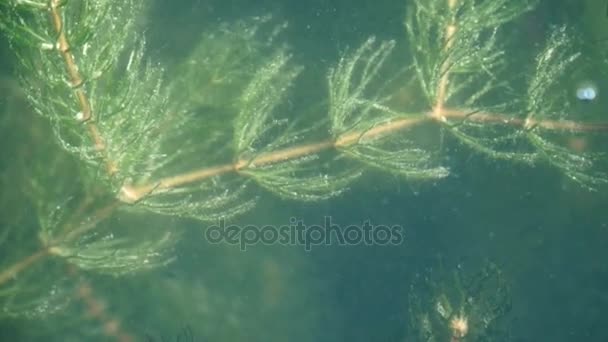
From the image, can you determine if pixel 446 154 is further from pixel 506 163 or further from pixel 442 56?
pixel 442 56

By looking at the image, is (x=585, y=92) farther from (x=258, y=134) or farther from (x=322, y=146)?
(x=258, y=134)

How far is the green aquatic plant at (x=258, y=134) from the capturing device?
379 centimetres

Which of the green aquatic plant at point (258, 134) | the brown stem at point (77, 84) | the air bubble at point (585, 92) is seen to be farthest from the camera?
the air bubble at point (585, 92)

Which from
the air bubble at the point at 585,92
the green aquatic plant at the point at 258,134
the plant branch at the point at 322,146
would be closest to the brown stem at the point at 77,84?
the green aquatic plant at the point at 258,134

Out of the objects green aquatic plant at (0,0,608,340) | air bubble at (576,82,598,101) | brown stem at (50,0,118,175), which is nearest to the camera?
brown stem at (50,0,118,175)

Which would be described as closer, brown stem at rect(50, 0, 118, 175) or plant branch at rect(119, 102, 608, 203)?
brown stem at rect(50, 0, 118, 175)

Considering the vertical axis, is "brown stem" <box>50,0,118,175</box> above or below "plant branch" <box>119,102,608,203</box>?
above

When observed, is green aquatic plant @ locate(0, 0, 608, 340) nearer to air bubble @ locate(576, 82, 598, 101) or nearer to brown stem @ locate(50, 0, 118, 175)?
air bubble @ locate(576, 82, 598, 101)

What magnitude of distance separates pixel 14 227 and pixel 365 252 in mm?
2348

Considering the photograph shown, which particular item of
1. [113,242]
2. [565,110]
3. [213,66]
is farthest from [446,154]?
[113,242]

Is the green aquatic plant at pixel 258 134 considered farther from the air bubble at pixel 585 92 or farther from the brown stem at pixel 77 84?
the brown stem at pixel 77 84

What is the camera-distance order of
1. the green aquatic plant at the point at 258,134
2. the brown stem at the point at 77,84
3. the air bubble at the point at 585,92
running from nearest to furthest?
the brown stem at the point at 77,84, the green aquatic plant at the point at 258,134, the air bubble at the point at 585,92

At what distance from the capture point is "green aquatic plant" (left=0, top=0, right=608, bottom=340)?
3791 mm

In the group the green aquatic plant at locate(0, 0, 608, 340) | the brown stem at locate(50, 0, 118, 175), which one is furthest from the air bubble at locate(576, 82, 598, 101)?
Answer: the brown stem at locate(50, 0, 118, 175)
